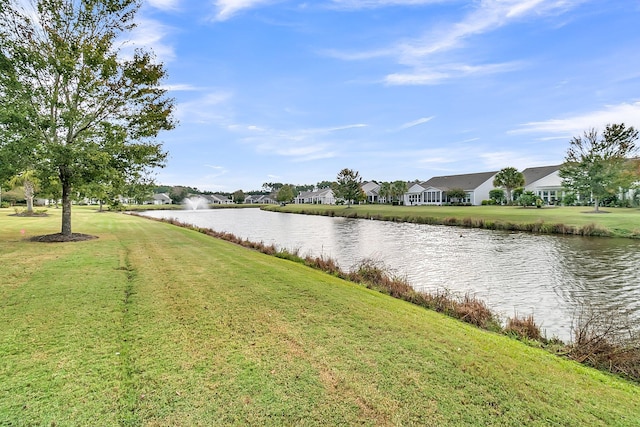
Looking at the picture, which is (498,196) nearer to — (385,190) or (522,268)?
(385,190)

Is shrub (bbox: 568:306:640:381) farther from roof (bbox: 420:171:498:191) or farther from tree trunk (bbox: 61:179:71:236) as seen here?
roof (bbox: 420:171:498:191)

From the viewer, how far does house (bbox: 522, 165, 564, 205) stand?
2121 inches

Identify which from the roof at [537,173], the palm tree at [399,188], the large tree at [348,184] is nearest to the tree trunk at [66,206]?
the large tree at [348,184]

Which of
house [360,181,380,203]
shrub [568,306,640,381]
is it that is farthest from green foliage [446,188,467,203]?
shrub [568,306,640,381]

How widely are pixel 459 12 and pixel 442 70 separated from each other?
859 cm

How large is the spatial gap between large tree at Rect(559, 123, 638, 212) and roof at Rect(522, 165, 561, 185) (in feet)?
63.6

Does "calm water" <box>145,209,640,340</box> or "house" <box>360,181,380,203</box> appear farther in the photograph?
"house" <box>360,181,380,203</box>

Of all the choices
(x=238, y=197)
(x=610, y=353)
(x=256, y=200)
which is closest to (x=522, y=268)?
(x=610, y=353)

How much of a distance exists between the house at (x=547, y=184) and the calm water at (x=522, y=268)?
1497 inches

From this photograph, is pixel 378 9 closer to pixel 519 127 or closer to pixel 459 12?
pixel 459 12

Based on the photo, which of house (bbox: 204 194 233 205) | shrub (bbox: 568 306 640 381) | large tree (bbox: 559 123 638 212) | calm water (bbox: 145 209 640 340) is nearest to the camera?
shrub (bbox: 568 306 640 381)

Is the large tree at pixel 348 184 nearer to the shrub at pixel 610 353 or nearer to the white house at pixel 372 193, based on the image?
the white house at pixel 372 193

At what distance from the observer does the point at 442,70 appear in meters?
25.0

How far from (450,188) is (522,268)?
56.7 meters
